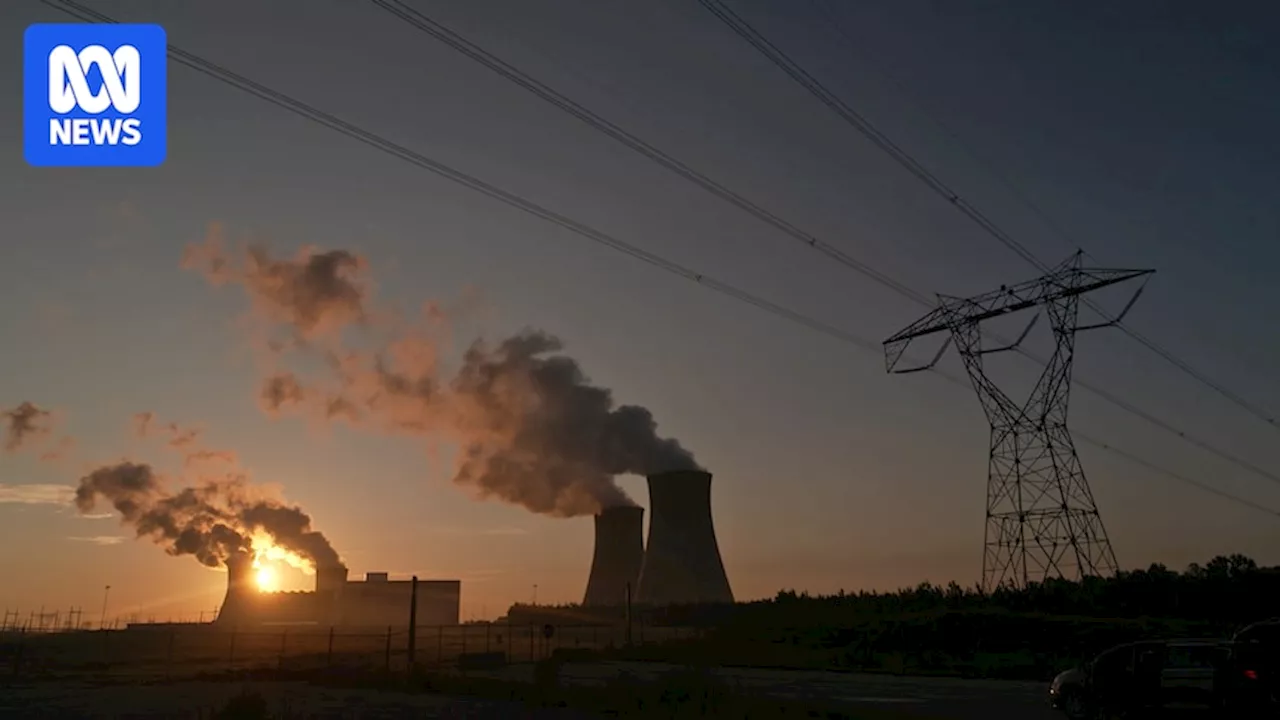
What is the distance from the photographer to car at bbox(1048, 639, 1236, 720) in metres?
15.4

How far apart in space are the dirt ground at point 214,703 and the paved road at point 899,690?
15.6 ft

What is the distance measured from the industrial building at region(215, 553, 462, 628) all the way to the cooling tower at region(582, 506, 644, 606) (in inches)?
924

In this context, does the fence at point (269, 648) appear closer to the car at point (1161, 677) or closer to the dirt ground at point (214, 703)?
the dirt ground at point (214, 703)

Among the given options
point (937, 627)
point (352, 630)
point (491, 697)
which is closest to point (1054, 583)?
point (937, 627)

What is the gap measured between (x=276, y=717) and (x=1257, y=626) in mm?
18036

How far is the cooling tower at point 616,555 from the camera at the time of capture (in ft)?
222

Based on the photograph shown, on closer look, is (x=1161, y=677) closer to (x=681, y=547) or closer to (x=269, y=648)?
(x=681, y=547)

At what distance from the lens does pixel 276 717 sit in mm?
21016

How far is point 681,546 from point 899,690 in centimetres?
2980

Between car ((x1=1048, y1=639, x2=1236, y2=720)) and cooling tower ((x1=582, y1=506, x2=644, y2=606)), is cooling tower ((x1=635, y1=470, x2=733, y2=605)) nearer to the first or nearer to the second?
cooling tower ((x1=582, y1=506, x2=644, y2=606))

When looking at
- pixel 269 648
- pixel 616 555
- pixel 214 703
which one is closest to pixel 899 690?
pixel 214 703

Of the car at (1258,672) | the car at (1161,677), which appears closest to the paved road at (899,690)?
the car at (1161,677)

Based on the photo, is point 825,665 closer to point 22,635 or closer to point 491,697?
point 491,697

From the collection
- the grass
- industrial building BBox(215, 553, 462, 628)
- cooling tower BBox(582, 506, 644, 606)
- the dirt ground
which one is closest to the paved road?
the grass
